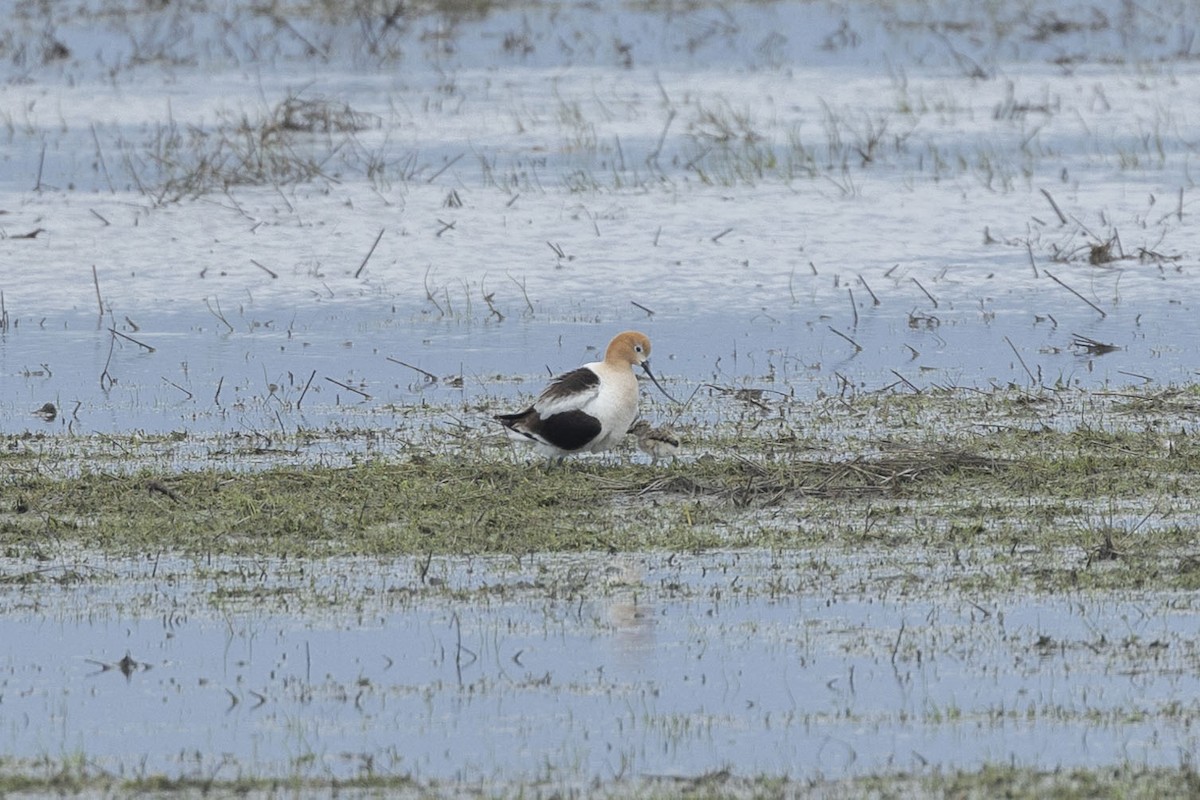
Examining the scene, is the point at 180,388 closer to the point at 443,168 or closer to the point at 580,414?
the point at 580,414

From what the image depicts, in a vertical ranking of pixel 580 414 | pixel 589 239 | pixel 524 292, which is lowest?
pixel 589 239

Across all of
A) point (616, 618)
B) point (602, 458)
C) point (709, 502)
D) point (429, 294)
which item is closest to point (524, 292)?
point (429, 294)

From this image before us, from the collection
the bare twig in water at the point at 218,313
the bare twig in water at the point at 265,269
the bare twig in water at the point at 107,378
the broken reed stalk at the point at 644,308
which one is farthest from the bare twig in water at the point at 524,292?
the bare twig in water at the point at 107,378

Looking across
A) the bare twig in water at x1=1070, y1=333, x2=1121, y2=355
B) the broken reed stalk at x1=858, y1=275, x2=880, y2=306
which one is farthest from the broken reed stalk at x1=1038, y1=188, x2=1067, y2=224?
the bare twig in water at x1=1070, y1=333, x2=1121, y2=355

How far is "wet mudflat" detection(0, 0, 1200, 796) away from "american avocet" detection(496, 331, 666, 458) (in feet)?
0.53

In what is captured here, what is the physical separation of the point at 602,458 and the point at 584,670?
3.30m

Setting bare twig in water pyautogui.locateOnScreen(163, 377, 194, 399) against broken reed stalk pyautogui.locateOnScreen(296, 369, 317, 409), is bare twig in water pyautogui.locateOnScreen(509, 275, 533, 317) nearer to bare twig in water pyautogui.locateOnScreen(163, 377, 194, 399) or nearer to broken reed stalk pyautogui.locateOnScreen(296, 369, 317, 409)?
broken reed stalk pyautogui.locateOnScreen(296, 369, 317, 409)

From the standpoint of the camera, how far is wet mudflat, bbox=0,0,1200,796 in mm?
5398

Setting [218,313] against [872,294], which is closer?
[218,313]

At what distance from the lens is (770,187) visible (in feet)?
57.1

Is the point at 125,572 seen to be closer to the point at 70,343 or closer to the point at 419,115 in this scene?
the point at 70,343

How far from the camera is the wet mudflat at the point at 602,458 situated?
5398 millimetres

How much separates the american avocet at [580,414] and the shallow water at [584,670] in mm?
1390

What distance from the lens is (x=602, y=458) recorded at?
912 centimetres
